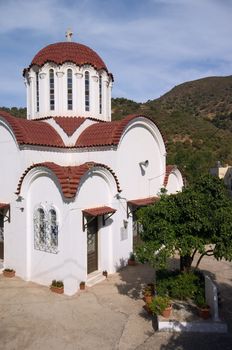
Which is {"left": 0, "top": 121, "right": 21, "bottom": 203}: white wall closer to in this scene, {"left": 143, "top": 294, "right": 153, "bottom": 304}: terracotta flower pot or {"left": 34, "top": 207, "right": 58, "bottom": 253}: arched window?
{"left": 34, "top": 207, "right": 58, "bottom": 253}: arched window

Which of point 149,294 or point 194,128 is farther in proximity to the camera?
point 194,128

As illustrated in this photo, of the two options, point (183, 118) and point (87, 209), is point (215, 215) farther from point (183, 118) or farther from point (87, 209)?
point (183, 118)

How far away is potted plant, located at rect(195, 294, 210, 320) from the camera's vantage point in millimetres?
9180

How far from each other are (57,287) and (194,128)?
4278 cm

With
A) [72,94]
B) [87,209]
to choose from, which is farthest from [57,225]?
[72,94]

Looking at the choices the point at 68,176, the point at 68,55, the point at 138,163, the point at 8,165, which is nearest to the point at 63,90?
the point at 68,55

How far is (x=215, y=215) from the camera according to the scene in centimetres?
905

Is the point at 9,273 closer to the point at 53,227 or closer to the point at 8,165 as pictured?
the point at 53,227

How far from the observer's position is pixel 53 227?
1170 centimetres

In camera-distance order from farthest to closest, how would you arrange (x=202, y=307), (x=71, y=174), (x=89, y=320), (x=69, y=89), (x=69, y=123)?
(x=69, y=89), (x=69, y=123), (x=71, y=174), (x=89, y=320), (x=202, y=307)

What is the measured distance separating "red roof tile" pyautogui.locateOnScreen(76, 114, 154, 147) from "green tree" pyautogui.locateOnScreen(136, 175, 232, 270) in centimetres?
395

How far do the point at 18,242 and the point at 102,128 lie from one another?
5348 mm

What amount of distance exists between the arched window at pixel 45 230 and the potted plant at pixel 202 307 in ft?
15.7

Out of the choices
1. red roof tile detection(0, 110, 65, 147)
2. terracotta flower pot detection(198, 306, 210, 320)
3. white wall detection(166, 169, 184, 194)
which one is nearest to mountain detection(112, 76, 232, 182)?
white wall detection(166, 169, 184, 194)
